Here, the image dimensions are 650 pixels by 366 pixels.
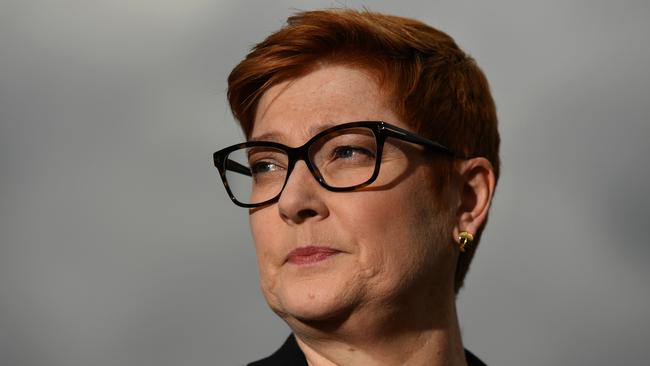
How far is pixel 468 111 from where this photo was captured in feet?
12.1

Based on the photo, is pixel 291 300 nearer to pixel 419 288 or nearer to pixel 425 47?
pixel 419 288

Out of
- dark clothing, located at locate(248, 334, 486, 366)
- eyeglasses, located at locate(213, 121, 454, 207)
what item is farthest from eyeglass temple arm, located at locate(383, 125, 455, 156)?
dark clothing, located at locate(248, 334, 486, 366)

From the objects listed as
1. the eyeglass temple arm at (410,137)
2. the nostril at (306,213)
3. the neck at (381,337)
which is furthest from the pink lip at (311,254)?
the eyeglass temple arm at (410,137)

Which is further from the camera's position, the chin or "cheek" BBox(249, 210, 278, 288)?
"cheek" BBox(249, 210, 278, 288)

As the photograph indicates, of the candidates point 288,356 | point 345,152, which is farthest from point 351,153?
point 288,356

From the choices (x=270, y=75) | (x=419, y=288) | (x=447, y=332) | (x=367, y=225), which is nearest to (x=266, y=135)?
(x=270, y=75)

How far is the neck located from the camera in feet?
11.0

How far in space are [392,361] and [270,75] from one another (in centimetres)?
112

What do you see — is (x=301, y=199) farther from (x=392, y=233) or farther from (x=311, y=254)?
(x=392, y=233)

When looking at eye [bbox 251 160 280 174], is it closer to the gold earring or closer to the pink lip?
the pink lip

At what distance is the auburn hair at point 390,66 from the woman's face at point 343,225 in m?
0.06

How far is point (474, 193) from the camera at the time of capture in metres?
3.76

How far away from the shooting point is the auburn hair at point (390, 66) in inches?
137

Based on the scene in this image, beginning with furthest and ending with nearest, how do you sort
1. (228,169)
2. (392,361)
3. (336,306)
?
1. (228,169)
2. (392,361)
3. (336,306)
